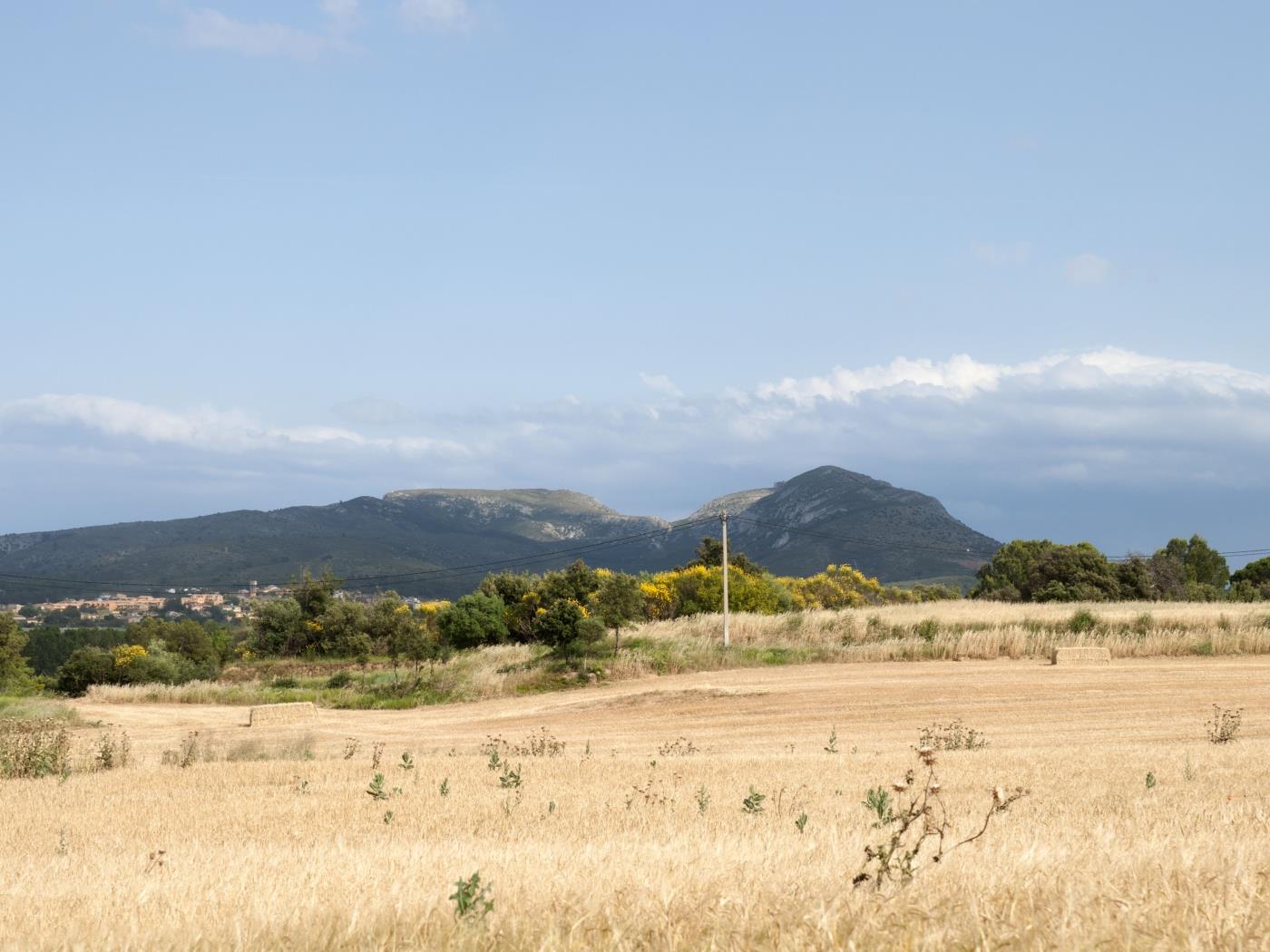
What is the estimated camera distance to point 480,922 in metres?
3.96

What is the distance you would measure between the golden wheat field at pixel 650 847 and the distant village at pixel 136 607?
4302 inches

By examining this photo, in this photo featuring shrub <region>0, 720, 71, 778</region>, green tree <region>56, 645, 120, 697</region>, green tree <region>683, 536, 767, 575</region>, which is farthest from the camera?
green tree <region>683, 536, 767, 575</region>

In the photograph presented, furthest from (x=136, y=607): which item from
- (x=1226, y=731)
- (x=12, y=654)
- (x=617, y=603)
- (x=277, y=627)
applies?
(x=1226, y=731)

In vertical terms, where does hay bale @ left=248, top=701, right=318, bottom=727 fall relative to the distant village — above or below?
above

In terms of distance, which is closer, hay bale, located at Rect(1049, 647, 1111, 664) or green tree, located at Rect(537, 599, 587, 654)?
hay bale, located at Rect(1049, 647, 1111, 664)

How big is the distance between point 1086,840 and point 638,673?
41439mm

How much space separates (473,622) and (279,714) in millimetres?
20744

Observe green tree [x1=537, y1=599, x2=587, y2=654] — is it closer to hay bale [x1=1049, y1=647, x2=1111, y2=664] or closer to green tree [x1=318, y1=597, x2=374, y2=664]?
green tree [x1=318, y1=597, x2=374, y2=664]

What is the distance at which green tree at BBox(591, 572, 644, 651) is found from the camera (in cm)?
4988

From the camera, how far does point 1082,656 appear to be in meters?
44.0

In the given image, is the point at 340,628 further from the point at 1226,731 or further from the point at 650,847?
the point at 650,847

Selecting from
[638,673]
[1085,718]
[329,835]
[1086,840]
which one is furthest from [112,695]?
[1086,840]

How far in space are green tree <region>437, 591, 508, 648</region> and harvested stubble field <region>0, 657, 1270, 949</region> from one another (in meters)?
28.6

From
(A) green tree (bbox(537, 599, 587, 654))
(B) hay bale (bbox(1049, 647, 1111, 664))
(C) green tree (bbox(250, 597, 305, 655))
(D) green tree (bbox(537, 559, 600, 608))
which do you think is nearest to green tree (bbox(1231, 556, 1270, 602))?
(B) hay bale (bbox(1049, 647, 1111, 664))
